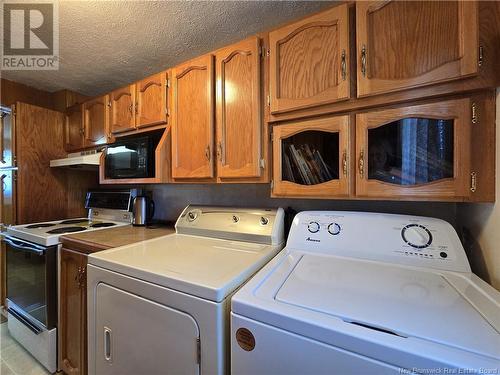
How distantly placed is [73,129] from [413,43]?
2.76m

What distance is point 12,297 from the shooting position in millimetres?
1810

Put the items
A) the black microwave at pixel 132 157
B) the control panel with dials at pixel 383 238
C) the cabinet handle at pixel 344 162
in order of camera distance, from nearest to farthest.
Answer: the control panel with dials at pixel 383 238 → the cabinet handle at pixel 344 162 → the black microwave at pixel 132 157

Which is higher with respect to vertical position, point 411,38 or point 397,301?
point 411,38

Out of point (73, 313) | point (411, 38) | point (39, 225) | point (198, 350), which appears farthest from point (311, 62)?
point (39, 225)

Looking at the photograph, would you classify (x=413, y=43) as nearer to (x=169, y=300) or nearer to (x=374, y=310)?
(x=374, y=310)

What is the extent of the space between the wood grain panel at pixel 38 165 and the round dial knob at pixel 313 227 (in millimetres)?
2440

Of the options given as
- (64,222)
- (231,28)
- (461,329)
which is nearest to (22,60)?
(64,222)

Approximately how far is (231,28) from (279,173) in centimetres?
106

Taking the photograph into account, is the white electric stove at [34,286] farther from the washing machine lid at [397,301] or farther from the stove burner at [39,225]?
the washing machine lid at [397,301]

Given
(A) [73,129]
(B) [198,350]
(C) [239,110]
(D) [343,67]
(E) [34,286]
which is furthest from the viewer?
(A) [73,129]

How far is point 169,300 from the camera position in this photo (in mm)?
866

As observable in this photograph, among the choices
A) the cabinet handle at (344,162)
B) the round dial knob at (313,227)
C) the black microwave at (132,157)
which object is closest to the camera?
the cabinet handle at (344,162)

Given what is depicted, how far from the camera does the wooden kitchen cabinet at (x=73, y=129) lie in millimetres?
2148

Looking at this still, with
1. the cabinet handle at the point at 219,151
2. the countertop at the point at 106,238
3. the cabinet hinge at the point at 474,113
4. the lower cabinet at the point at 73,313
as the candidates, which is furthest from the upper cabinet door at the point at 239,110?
the lower cabinet at the point at 73,313
